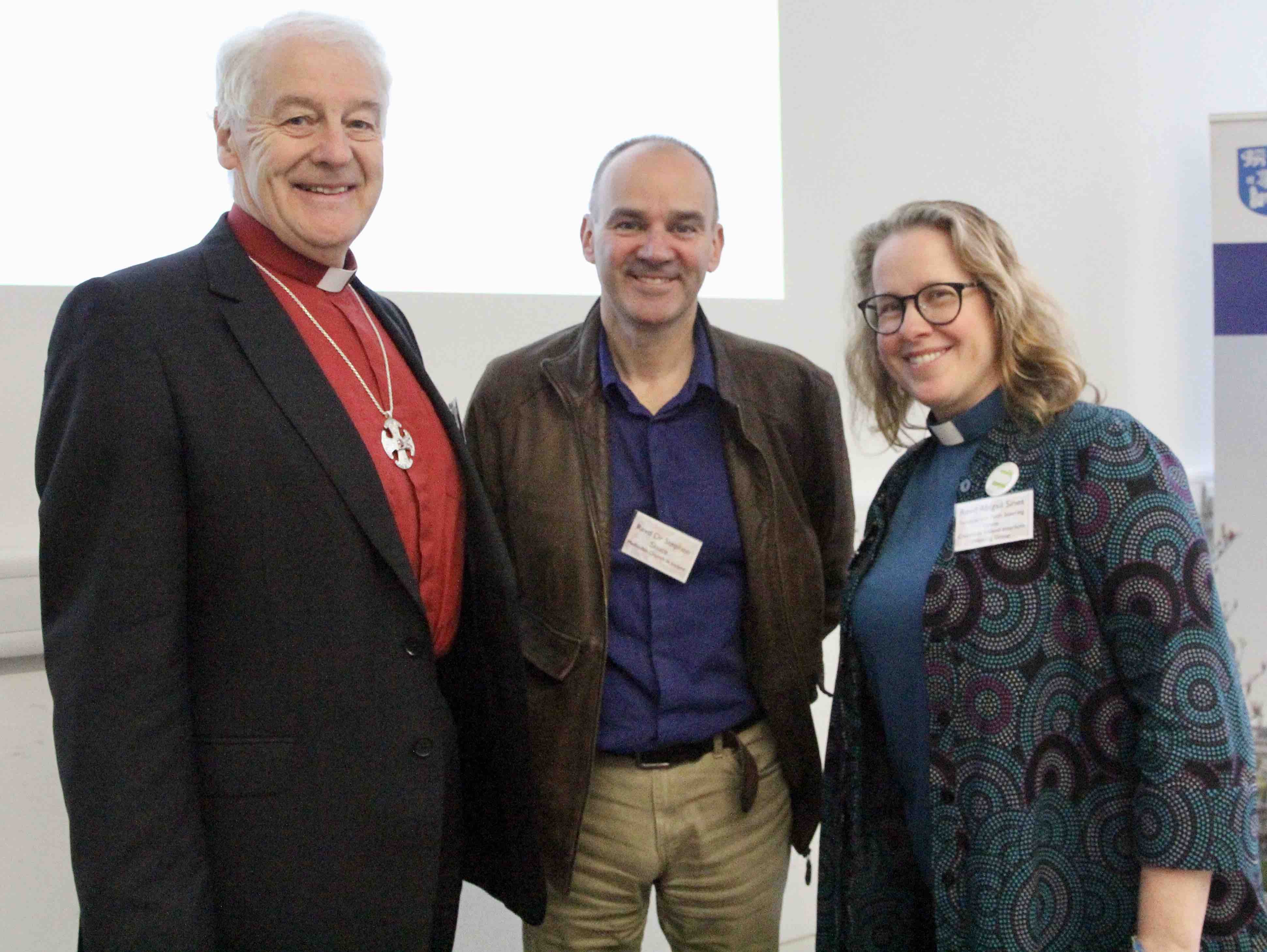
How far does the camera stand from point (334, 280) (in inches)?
61.2

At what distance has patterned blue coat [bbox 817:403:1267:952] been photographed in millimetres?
1356

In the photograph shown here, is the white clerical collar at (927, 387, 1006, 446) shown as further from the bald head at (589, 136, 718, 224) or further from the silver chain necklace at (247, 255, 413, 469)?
the silver chain necklace at (247, 255, 413, 469)

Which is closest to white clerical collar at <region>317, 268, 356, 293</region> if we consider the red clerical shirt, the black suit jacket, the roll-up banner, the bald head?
the red clerical shirt

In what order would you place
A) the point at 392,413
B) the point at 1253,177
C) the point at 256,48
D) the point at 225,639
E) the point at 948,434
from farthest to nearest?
the point at 1253,177 < the point at 948,434 < the point at 392,413 < the point at 256,48 < the point at 225,639

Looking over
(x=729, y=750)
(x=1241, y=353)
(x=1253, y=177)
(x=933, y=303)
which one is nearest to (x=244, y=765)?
(x=729, y=750)

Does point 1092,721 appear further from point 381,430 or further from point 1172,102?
point 1172,102

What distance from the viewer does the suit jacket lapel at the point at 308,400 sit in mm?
1329

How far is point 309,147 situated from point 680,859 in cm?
132

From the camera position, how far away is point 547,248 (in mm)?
2842

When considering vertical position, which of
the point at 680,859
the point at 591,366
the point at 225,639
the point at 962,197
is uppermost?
the point at 962,197

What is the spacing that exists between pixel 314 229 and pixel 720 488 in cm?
83

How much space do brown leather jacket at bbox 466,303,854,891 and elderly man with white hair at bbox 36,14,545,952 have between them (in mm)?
251

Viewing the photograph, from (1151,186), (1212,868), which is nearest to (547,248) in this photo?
(1212,868)

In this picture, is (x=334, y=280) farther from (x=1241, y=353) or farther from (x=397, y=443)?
(x=1241, y=353)
